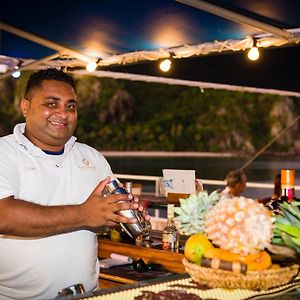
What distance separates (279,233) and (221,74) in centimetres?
385

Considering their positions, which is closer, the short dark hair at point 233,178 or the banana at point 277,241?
the banana at point 277,241

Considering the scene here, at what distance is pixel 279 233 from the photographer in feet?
5.78

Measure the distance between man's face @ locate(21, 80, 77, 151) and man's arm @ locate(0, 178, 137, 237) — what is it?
0.39 meters

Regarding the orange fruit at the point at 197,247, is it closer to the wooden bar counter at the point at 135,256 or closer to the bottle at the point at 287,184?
the bottle at the point at 287,184

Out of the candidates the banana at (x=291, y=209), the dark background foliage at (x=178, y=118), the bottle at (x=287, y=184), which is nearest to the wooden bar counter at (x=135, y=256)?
the bottle at (x=287, y=184)

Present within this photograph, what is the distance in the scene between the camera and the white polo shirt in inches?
87.1

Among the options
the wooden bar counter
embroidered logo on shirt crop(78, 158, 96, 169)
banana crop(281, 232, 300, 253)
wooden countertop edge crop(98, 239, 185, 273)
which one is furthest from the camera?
wooden countertop edge crop(98, 239, 185, 273)

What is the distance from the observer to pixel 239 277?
1.55m

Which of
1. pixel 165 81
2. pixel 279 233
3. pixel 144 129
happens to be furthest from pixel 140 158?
pixel 279 233

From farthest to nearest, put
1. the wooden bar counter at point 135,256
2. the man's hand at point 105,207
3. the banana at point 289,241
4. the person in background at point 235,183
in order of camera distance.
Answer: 1. the person in background at point 235,183
2. the wooden bar counter at point 135,256
3. the man's hand at point 105,207
4. the banana at point 289,241

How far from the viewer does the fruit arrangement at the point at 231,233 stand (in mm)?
1506

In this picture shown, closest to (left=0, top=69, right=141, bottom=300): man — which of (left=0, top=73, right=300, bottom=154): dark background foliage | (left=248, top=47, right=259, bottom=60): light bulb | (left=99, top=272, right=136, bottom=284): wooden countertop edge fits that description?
(left=99, top=272, right=136, bottom=284): wooden countertop edge

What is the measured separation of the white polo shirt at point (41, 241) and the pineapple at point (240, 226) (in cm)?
89

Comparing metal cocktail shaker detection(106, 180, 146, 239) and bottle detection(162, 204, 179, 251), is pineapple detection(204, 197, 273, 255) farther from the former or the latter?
bottle detection(162, 204, 179, 251)
